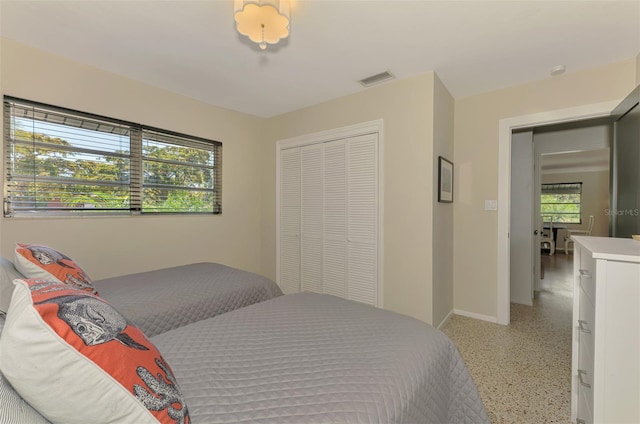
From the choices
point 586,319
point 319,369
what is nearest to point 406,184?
point 586,319

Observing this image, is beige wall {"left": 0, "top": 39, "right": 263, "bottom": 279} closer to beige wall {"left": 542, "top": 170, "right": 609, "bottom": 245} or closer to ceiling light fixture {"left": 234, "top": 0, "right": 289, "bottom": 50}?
ceiling light fixture {"left": 234, "top": 0, "right": 289, "bottom": 50}

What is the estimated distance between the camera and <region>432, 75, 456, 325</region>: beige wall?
9.02ft

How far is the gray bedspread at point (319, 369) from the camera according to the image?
2.85ft

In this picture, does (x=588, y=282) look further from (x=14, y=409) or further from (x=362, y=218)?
(x=14, y=409)

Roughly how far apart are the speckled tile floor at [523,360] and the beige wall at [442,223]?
0.29 meters

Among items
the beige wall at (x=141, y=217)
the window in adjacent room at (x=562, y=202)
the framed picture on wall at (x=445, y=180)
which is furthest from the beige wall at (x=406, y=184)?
the window in adjacent room at (x=562, y=202)

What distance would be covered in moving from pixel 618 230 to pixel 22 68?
5062mm

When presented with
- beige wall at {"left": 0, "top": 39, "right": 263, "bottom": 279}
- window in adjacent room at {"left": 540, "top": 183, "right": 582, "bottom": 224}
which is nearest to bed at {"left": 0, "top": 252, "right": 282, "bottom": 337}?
beige wall at {"left": 0, "top": 39, "right": 263, "bottom": 279}

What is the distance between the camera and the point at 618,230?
2.47 meters

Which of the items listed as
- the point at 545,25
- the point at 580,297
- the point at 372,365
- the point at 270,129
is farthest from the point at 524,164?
the point at 372,365

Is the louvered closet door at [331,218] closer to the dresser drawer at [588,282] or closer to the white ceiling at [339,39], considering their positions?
the white ceiling at [339,39]

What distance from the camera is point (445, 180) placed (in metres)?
2.99

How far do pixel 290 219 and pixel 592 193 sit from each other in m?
7.50

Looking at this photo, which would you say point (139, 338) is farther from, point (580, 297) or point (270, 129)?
point (270, 129)
